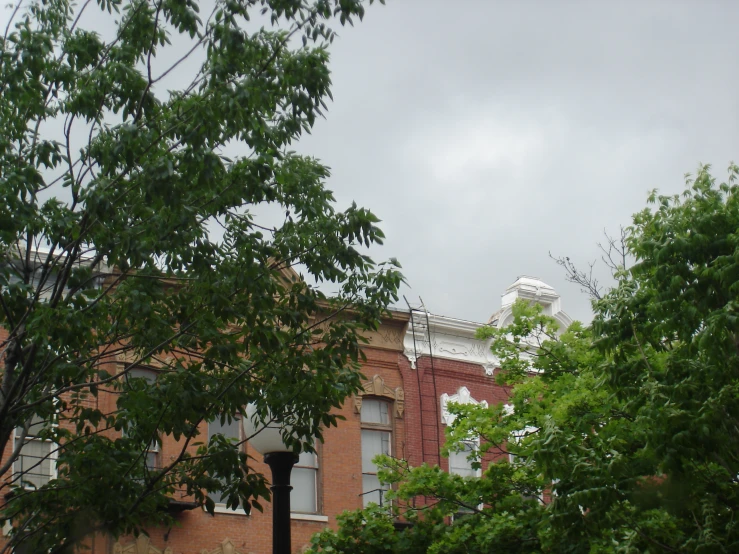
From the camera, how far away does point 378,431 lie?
2298 cm

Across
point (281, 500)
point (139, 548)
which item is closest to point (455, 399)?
point (139, 548)

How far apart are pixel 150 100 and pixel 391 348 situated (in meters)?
13.9

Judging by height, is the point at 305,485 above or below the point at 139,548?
above

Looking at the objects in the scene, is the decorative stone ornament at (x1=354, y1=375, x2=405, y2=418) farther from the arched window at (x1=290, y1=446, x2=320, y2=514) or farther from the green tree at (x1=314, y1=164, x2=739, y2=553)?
the green tree at (x1=314, y1=164, x2=739, y2=553)

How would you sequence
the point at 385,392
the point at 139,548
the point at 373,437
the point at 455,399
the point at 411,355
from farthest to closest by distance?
the point at 455,399 < the point at 411,355 < the point at 385,392 < the point at 373,437 < the point at 139,548

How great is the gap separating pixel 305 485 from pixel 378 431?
7.55 ft

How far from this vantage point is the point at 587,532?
Result: 11.3 m

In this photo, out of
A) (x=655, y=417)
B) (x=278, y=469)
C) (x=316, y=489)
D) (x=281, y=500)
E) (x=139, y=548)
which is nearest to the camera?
(x=281, y=500)

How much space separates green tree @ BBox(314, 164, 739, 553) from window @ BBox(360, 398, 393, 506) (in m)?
6.21

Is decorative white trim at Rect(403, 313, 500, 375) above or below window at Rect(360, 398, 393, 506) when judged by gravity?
above

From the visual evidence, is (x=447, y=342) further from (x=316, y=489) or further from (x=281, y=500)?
(x=281, y=500)

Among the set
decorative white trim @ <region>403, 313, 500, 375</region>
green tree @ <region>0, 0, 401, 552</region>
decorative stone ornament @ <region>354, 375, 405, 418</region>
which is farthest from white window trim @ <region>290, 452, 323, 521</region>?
green tree @ <region>0, 0, 401, 552</region>

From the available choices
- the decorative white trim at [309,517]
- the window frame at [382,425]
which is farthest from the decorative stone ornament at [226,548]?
the window frame at [382,425]

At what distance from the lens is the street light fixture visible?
24.1 feet
